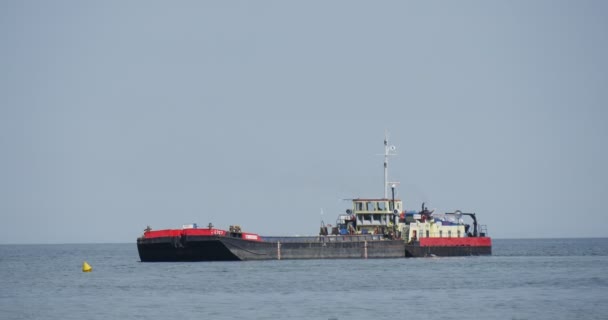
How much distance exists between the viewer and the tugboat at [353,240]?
106375 mm

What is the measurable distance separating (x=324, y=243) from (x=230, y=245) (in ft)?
42.3

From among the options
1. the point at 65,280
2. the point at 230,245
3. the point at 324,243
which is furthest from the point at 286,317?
the point at 324,243

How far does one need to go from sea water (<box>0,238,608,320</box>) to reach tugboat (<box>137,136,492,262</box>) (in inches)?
89.5

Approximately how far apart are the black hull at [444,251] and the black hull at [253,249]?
2.46 meters

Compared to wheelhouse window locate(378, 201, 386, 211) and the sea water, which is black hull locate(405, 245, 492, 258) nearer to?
wheelhouse window locate(378, 201, 386, 211)

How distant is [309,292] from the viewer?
74.4 metres

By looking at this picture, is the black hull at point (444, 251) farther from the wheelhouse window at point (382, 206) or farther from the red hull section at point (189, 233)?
the red hull section at point (189, 233)

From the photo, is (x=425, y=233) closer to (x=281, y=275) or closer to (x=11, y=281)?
(x=281, y=275)

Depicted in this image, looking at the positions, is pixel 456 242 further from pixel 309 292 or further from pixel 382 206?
pixel 309 292

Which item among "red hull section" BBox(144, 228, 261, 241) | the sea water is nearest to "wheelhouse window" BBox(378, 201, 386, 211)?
the sea water

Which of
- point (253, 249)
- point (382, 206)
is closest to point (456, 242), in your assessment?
point (382, 206)

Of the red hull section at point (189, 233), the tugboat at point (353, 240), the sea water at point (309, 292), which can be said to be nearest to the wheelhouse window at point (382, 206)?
the tugboat at point (353, 240)

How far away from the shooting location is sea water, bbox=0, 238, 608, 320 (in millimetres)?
61875

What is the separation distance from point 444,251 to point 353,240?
1371 cm
